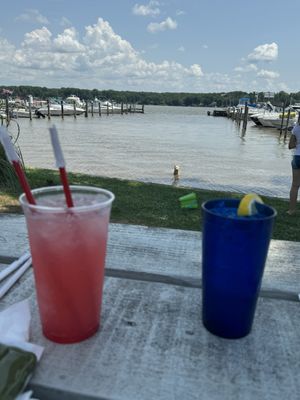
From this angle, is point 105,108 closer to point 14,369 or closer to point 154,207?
point 154,207

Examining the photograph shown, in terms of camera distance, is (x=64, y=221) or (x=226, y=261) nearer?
(x=64, y=221)

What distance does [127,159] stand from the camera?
50.4ft

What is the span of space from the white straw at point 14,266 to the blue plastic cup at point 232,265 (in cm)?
137

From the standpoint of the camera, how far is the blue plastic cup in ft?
5.99

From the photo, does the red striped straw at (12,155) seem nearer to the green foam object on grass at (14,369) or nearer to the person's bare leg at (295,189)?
the green foam object on grass at (14,369)

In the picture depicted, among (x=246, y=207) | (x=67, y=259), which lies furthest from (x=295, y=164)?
(x=67, y=259)

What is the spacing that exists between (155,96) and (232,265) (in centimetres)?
15696

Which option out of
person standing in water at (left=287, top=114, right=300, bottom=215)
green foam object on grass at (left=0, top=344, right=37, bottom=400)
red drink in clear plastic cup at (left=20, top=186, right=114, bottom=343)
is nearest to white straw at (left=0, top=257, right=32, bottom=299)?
red drink in clear plastic cup at (left=20, top=186, right=114, bottom=343)

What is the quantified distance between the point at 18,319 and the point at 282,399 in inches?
52.0

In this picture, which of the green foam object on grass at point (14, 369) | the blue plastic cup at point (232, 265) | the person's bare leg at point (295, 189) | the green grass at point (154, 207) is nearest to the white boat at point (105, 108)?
the green grass at point (154, 207)

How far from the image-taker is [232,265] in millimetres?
1877

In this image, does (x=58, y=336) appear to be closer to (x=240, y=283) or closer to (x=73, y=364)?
(x=73, y=364)

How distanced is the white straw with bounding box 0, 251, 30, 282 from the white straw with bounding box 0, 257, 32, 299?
0.04m

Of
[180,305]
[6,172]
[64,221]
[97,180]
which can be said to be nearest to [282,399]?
[180,305]
